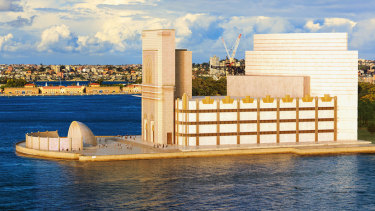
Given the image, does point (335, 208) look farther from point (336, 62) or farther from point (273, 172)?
point (336, 62)

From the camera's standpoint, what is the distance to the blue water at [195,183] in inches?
3248

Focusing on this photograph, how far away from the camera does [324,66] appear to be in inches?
4902

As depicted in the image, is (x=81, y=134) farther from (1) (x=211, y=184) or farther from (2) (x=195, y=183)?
(1) (x=211, y=184)

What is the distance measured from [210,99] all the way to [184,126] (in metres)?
5.77

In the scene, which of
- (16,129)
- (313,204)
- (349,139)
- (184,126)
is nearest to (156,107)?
(184,126)

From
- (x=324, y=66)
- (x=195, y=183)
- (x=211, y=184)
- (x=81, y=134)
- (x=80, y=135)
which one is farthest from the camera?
(x=324, y=66)

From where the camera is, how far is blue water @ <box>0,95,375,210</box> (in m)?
82.5

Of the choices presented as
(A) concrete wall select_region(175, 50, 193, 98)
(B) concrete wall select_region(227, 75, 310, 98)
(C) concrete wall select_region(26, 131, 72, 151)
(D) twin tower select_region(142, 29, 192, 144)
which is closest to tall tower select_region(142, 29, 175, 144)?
(D) twin tower select_region(142, 29, 192, 144)

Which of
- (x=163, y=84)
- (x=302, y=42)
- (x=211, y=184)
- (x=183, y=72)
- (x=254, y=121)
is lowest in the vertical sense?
(x=211, y=184)

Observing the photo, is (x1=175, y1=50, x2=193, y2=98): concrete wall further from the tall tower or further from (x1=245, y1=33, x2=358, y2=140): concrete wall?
(x1=245, y1=33, x2=358, y2=140): concrete wall

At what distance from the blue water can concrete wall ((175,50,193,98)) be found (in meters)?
17.5

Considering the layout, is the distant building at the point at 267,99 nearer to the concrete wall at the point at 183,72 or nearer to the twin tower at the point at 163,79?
the twin tower at the point at 163,79

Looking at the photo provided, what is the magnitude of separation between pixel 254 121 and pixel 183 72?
14.4m

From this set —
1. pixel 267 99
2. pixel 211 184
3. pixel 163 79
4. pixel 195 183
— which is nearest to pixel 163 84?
pixel 163 79
